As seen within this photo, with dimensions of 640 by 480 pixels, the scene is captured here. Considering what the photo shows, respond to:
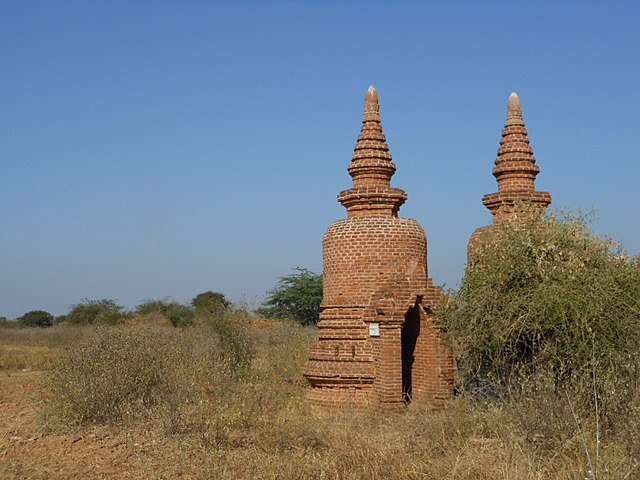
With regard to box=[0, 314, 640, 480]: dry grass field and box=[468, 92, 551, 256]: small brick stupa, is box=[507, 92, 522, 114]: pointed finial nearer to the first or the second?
box=[468, 92, 551, 256]: small brick stupa

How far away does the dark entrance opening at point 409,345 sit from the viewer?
43.9 ft

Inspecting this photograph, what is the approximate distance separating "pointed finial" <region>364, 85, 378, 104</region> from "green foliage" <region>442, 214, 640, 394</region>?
13.0 ft

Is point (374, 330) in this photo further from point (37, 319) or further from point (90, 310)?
point (37, 319)

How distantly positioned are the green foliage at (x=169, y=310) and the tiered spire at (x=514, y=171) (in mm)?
27123

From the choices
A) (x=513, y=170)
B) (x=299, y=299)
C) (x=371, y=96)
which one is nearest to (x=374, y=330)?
(x=371, y=96)

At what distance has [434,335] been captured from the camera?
12.7 m

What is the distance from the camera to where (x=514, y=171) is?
15.7 m

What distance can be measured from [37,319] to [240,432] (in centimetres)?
6086

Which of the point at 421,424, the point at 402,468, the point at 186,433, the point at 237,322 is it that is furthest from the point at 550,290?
the point at 237,322

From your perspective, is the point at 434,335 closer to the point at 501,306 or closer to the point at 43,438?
the point at 501,306

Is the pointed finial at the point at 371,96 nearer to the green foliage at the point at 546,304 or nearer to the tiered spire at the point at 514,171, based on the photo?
the tiered spire at the point at 514,171

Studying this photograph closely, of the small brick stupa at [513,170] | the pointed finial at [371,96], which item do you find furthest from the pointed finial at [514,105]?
the pointed finial at [371,96]

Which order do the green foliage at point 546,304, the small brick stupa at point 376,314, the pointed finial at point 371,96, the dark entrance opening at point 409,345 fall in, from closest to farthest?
the green foliage at point 546,304 → the small brick stupa at point 376,314 → the dark entrance opening at point 409,345 → the pointed finial at point 371,96

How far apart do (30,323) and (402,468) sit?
63.0 m
